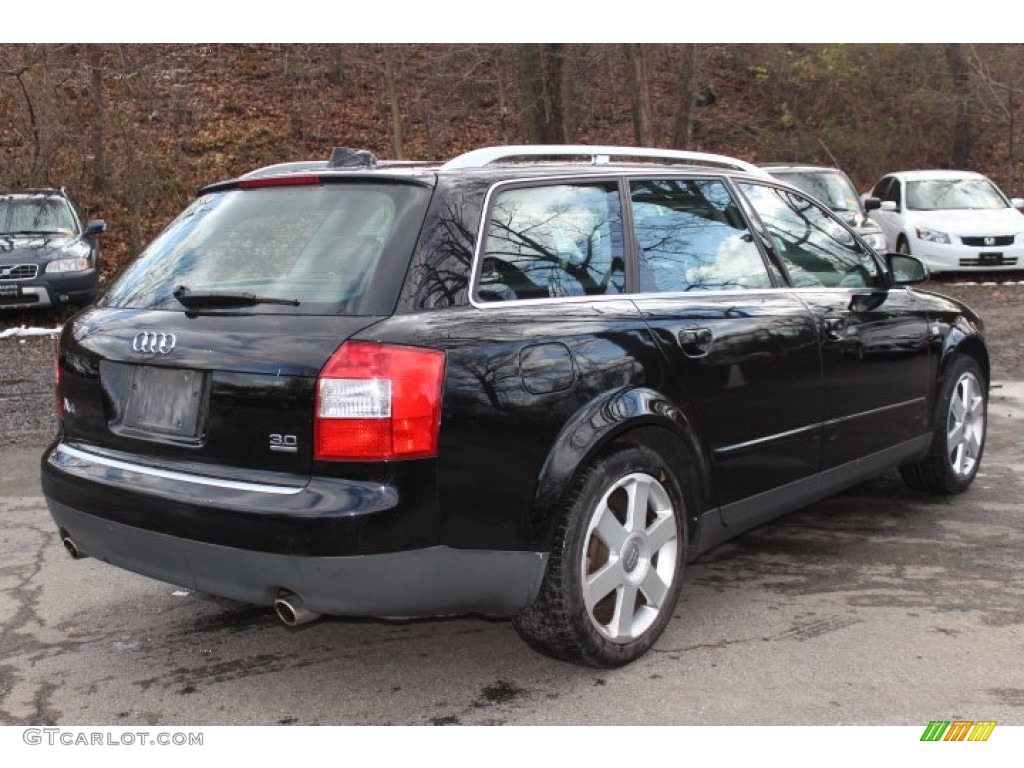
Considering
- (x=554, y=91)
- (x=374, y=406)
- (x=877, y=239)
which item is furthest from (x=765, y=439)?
(x=554, y=91)

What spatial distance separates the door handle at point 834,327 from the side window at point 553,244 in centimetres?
114

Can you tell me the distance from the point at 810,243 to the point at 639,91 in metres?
13.9

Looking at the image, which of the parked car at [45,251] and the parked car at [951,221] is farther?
the parked car at [951,221]

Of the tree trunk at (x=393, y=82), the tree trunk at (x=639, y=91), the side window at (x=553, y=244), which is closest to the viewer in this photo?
the side window at (x=553, y=244)

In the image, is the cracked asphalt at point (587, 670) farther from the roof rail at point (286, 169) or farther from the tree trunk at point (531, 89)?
the tree trunk at point (531, 89)

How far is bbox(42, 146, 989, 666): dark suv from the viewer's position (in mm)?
3174

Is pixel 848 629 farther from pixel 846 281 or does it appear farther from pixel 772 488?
pixel 846 281

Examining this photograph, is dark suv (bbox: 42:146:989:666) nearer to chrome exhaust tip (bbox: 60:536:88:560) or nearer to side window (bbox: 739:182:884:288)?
chrome exhaust tip (bbox: 60:536:88:560)

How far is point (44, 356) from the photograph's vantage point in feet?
35.5

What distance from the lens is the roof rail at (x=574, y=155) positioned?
3898 mm

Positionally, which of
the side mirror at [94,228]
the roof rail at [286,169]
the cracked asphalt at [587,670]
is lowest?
the cracked asphalt at [587,670]

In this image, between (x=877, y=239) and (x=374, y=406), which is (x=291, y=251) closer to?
(x=374, y=406)

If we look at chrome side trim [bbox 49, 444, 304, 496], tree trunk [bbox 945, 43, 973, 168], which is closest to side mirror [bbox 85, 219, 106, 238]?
chrome side trim [bbox 49, 444, 304, 496]

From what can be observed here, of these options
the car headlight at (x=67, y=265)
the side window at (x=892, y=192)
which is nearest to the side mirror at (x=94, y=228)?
the car headlight at (x=67, y=265)
